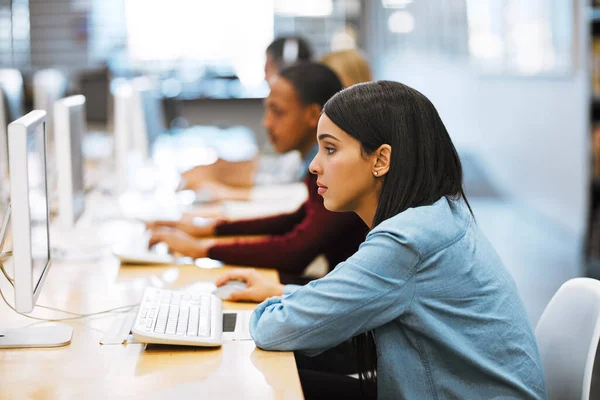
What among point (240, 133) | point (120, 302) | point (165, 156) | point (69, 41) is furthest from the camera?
point (69, 41)

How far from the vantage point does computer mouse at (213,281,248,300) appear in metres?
1.89

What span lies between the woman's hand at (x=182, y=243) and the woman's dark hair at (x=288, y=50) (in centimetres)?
169

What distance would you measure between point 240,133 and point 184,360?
301 inches

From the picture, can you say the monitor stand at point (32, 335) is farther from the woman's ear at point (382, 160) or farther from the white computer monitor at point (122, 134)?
the white computer monitor at point (122, 134)

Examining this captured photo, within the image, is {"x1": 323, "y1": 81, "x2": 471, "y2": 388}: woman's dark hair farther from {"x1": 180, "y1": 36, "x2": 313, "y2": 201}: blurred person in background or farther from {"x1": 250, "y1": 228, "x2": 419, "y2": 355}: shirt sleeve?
{"x1": 180, "y1": 36, "x2": 313, "y2": 201}: blurred person in background

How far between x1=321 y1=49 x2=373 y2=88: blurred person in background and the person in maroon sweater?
3.23ft

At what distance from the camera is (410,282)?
4.50 ft

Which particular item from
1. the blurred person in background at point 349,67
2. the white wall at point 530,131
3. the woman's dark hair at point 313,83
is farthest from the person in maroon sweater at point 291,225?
the white wall at point 530,131

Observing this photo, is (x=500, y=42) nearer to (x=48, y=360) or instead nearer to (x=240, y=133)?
(x=240, y=133)

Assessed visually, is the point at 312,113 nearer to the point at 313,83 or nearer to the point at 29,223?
the point at 313,83

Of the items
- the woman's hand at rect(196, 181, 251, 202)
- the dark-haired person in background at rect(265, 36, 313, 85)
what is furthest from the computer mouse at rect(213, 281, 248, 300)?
the dark-haired person in background at rect(265, 36, 313, 85)

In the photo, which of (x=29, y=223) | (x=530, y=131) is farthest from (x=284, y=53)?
(x=530, y=131)

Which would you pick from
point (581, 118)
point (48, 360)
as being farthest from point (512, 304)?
point (581, 118)

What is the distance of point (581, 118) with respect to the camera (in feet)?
17.6
